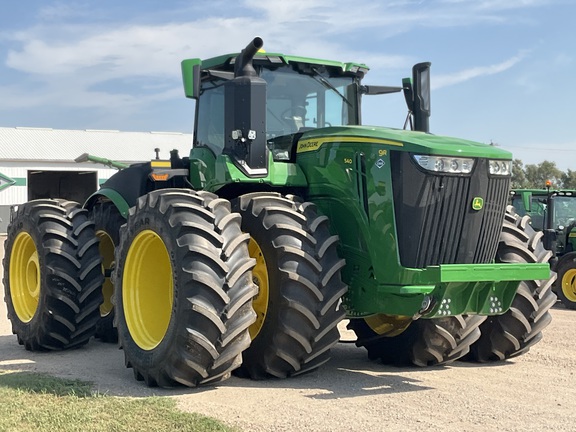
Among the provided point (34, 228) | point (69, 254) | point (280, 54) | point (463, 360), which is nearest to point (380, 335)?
point (463, 360)

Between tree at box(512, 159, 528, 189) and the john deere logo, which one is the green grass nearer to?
the john deere logo

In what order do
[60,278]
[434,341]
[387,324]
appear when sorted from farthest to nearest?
1. [60,278]
2. [387,324]
3. [434,341]

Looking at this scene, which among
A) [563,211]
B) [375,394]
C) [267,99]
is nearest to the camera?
[375,394]

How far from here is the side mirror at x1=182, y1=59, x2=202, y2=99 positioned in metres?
7.47

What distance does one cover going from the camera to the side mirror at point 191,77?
24.5ft

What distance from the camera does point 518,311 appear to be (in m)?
7.68

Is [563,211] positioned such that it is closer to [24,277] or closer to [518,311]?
[518,311]

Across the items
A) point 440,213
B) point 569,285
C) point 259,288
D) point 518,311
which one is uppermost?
point 440,213

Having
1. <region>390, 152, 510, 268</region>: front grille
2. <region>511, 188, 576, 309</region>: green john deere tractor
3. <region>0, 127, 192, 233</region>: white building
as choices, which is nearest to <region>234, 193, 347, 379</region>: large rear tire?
<region>390, 152, 510, 268</region>: front grille

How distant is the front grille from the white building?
34.4 meters

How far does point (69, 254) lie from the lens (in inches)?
347

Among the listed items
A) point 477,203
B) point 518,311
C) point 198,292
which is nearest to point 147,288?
point 198,292

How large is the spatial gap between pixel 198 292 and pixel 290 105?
8.48ft

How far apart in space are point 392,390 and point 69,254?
4.08m
